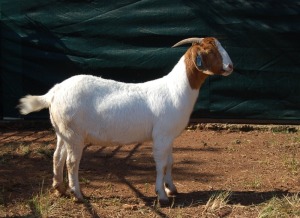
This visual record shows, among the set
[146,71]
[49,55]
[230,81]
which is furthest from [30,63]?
[230,81]

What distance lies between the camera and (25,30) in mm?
9070

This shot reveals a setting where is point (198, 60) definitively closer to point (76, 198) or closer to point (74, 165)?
point (74, 165)

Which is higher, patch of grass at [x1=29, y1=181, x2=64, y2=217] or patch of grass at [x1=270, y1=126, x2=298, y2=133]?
patch of grass at [x1=29, y1=181, x2=64, y2=217]

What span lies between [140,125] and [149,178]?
4.01 feet

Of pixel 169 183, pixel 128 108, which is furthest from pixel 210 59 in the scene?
pixel 169 183

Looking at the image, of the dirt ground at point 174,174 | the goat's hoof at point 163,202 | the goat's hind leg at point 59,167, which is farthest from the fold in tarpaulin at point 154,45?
the goat's hoof at point 163,202

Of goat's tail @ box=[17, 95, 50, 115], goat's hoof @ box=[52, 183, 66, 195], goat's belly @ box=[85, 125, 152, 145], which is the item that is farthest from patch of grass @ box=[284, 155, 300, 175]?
goat's tail @ box=[17, 95, 50, 115]

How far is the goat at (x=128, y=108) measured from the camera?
5.21 m

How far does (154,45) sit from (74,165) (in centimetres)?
402

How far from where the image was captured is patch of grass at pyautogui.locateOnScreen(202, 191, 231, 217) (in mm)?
5114

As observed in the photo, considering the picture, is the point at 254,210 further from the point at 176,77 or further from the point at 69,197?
the point at 69,197

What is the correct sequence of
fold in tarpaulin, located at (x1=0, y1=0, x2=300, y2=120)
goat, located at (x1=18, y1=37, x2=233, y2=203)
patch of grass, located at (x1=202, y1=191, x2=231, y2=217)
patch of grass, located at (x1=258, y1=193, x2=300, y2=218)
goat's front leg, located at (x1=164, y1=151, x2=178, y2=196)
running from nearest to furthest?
patch of grass, located at (x1=258, y1=193, x2=300, y2=218) → patch of grass, located at (x1=202, y1=191, x2=231, y2=217) → goat, located at (x1=18, y1=37, x2=233, y2=203) → goat's front leg, located at (x1=164, y1=151, x2=178, y2=196) → fold in tarpaulin, located at (x1=0, y1=0, x2=300, y2=120)

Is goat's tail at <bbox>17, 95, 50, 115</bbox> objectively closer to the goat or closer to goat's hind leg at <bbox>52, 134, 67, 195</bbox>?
Result: the goat

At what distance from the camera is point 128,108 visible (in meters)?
5.26
